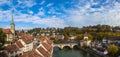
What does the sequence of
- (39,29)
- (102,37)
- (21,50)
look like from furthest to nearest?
(39,29), (102,37), (21,50)

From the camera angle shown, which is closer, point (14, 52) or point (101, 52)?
point (14, 52)

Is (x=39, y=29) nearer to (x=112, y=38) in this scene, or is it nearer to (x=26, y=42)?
(x=112, y=38)

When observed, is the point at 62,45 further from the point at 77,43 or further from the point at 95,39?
the point at 95,39

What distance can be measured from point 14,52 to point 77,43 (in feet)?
138

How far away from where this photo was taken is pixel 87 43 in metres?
70.4

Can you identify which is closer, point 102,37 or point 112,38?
point 112,38

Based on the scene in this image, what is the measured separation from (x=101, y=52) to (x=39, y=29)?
118m

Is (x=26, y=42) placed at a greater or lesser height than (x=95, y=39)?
greater

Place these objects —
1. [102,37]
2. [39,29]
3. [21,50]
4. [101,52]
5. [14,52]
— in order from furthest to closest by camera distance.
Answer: [39,29], [102,37], [101,52], [21,50], [14,52]

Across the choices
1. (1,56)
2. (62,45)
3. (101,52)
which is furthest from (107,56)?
(62,45)

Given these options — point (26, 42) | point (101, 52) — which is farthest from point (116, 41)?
point (26, 42)

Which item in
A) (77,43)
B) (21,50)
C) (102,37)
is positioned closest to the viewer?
(21,50)

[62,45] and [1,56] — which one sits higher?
[1,56]

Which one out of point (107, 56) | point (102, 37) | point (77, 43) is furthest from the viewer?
point (102, 37)
